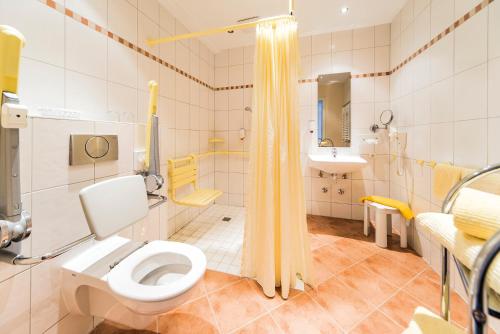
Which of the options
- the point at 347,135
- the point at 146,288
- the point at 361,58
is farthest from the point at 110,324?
the point at 361,58

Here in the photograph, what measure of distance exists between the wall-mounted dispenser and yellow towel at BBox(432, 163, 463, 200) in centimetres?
228

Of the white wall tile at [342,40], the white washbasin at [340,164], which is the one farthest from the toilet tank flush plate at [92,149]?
the white wall tile at [342,40]

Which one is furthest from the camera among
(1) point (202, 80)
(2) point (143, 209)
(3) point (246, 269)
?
(1) point (202, 80)

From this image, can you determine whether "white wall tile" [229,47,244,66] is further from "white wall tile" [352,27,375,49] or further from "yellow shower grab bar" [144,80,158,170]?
"yellow shower grab bar" [144,80,158,170]

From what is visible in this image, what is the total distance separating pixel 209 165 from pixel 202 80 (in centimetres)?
125

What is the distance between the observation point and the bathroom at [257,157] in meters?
0.97

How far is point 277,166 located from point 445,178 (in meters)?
1.20

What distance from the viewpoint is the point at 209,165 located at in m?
3.19

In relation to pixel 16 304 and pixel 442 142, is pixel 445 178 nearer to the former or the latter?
pixel 442 142

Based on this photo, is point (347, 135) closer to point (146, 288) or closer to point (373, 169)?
point (373, 169)

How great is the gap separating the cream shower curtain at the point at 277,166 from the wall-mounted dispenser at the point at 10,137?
1152 mm

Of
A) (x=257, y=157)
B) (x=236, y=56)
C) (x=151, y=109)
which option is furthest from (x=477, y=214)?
(x=236, y=56)

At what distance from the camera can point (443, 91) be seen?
1.57 m

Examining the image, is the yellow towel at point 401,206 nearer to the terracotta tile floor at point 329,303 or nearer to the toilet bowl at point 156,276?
the terracotta tile floor at point 329,303
